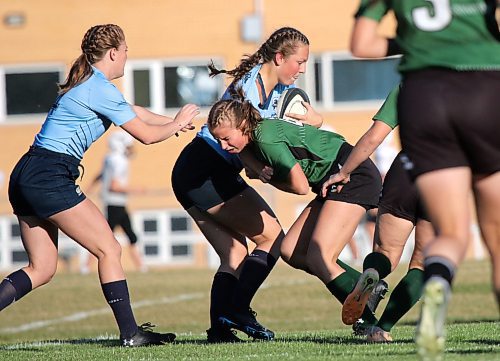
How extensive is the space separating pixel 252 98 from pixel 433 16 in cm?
293

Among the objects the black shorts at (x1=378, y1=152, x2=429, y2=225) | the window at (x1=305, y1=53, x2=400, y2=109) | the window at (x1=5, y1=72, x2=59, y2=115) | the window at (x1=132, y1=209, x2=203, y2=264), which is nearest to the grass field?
the black shorts at (x1=378, y1=152, x2=429, y2=225)

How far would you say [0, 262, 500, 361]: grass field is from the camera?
22.1ft

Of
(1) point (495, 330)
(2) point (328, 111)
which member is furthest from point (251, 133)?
(2) point (328, 111)

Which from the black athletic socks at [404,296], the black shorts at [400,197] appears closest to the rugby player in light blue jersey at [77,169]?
the black shorts at [400,197]

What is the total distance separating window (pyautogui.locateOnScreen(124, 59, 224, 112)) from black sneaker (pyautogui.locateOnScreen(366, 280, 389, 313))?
1657 centimetres

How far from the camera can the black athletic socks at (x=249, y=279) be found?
7500 millimetres

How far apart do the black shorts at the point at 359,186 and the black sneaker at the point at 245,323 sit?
891 mm

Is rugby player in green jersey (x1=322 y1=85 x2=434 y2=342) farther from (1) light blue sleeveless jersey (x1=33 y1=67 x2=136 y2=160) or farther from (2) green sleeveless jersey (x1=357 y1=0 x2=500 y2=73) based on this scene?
(2) green sleeveless jersey (x1=357 y1=0 x2=500 y2=73)

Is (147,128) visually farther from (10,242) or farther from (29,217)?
(10,242)

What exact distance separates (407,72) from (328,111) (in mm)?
18901

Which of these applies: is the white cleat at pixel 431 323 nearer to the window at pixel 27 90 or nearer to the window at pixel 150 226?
the window at pixel 150 226

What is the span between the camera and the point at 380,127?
22.1 ft

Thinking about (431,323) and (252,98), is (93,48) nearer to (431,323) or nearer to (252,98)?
(252,98)

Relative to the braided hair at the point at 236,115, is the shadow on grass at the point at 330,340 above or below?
below
